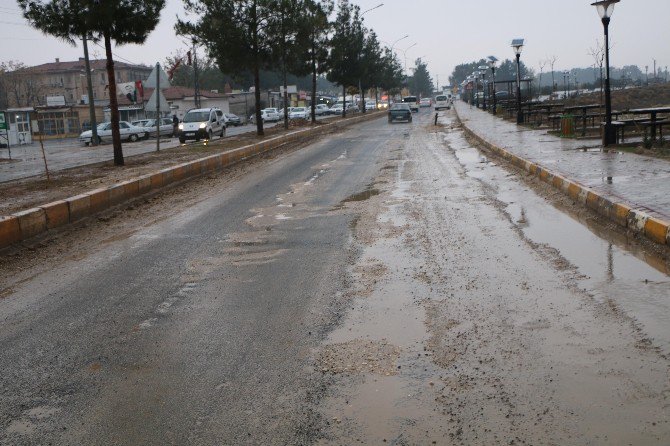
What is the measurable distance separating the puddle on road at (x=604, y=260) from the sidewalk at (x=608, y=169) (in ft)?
2.26

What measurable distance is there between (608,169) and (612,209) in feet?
15.1

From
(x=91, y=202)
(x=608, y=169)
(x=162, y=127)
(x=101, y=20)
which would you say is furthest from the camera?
(x=162, y=127)

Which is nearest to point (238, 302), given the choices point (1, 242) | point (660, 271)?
point (660, 271)

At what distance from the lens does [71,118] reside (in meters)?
69.3

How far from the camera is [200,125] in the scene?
38250 mm

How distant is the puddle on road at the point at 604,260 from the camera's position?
5.93 m

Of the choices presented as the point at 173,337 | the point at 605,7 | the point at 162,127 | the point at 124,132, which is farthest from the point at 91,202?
the point at 162,127

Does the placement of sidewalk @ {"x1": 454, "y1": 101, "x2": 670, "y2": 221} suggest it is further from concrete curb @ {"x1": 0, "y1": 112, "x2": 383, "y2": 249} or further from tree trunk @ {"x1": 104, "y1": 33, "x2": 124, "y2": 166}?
tree trunk @ {"x1": 104, "y1": 33, "x2": 124, "y2": 166}

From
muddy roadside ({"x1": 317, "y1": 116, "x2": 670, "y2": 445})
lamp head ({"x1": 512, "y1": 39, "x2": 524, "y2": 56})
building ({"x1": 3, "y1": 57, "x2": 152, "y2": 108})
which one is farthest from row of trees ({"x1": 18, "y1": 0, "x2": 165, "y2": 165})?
building ({"x1": 3, "y1": 57, "x2": 152, "y2": 108})

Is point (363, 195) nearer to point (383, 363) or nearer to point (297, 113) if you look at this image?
point (383, 363)

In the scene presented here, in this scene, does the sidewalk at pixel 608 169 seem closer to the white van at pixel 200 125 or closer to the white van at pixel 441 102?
the white van at pixel 200 125

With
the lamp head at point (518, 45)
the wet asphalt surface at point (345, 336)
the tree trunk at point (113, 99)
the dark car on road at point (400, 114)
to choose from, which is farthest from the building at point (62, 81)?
the wet asphalt surface at point (345, 336)

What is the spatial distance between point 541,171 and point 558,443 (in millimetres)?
11817

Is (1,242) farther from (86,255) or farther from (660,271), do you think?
(660,271)
